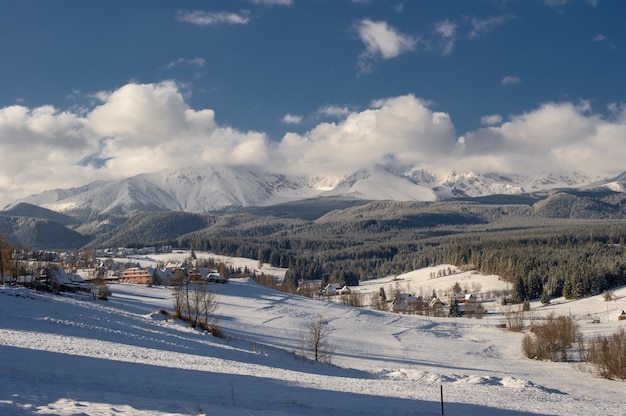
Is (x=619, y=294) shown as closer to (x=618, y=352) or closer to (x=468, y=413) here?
(x=618, y=352)

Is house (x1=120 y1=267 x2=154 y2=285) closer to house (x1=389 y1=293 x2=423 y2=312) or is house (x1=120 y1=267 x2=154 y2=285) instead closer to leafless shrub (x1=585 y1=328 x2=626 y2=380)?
house (x1=389 y1=293 x2=423 y2=312)

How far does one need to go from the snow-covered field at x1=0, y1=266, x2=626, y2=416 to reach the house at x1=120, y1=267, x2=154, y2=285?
220 ft

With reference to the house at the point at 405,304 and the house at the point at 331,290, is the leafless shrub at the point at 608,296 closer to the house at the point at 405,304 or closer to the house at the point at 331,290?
the house at the point at 405,304

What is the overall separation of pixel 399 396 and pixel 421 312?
364 feet

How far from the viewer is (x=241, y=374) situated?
102ft

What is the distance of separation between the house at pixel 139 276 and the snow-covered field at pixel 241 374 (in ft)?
220

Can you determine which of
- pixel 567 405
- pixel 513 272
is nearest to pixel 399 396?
pixel 567 405

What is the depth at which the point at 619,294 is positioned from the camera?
144 meters

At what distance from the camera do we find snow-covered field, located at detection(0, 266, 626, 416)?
20953mm

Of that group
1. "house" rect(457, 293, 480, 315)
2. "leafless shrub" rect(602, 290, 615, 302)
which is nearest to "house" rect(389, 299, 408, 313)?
"house" rect(457, 293, 480, 315)

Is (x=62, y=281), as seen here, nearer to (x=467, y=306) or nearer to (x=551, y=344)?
(x=551, y=344)

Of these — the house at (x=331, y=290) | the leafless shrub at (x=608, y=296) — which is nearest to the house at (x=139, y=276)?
the house at (x=331, y=290)

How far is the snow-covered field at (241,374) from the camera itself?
21.0 metres

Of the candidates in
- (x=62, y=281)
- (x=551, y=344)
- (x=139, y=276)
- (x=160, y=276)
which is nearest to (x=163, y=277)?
(x=160, y=276)
